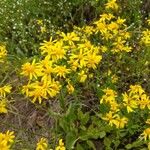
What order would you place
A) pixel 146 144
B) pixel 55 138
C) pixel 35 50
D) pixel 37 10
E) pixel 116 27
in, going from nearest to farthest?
pixel 55 138 → pixel 146 144 → pixel 116 27 → pixel 35 50 → pixel 37 10

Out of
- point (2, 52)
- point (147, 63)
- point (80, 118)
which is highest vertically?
point (2, 52)

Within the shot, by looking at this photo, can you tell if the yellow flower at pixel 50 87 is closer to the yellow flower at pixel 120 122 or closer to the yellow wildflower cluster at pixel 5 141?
the yellow wildflower cluster at pixel 5 141

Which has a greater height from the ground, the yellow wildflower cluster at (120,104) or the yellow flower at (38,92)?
the yellow flower at (38,92)

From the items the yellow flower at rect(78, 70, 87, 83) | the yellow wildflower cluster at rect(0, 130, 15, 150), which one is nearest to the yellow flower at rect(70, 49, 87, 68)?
the yellow flower at rect(78, 70, 87, 83)

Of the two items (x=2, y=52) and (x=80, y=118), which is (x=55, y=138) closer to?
(x=80, y=118)

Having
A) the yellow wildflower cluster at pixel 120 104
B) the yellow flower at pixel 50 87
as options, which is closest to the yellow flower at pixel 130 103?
the yellow wildflower cluster at pixel 120 104

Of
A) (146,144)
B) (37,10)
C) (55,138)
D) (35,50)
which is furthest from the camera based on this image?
(37,10)

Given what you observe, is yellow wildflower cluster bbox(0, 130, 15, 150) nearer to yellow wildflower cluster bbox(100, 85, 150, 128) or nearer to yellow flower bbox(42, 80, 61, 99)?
yellow flower bbox(42, 80, 61, 99)

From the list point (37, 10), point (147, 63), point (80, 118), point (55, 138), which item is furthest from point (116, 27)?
point (37, 10)
